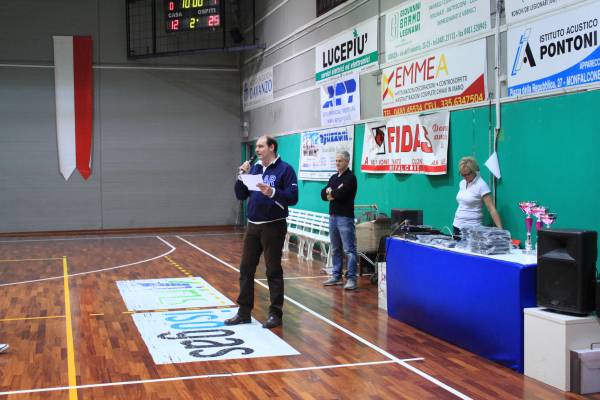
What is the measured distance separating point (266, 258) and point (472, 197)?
2426 mm

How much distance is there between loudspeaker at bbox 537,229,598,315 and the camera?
16.3 feet

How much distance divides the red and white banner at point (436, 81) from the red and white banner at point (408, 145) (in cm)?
18

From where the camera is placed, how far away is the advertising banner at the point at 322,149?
12344 millimetres

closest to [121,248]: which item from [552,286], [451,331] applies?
[451,331]

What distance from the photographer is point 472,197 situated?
305 inches

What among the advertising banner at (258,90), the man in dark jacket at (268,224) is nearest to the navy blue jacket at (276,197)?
the man in dark jacket at (268,224)

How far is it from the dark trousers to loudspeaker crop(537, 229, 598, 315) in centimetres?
251

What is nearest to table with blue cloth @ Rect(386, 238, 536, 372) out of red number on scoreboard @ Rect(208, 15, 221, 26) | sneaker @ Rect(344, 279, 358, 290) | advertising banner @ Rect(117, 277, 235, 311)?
sneaker @ Rect(344, 279, 358, 290)

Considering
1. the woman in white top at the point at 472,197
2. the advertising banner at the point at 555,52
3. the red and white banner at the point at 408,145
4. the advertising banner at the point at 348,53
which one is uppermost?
the advertising banner at the point at 348,53

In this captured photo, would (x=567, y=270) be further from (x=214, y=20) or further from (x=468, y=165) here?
(x=214, y=20)

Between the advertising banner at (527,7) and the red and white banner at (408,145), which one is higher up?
the advertising banner at (527,7)

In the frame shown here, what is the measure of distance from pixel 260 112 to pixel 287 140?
91.7 inches

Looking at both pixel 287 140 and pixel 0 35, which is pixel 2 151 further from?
pixel 287 140

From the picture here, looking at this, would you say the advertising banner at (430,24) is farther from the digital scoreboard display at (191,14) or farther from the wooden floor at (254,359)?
the digital scoreboard display at (191,14)
